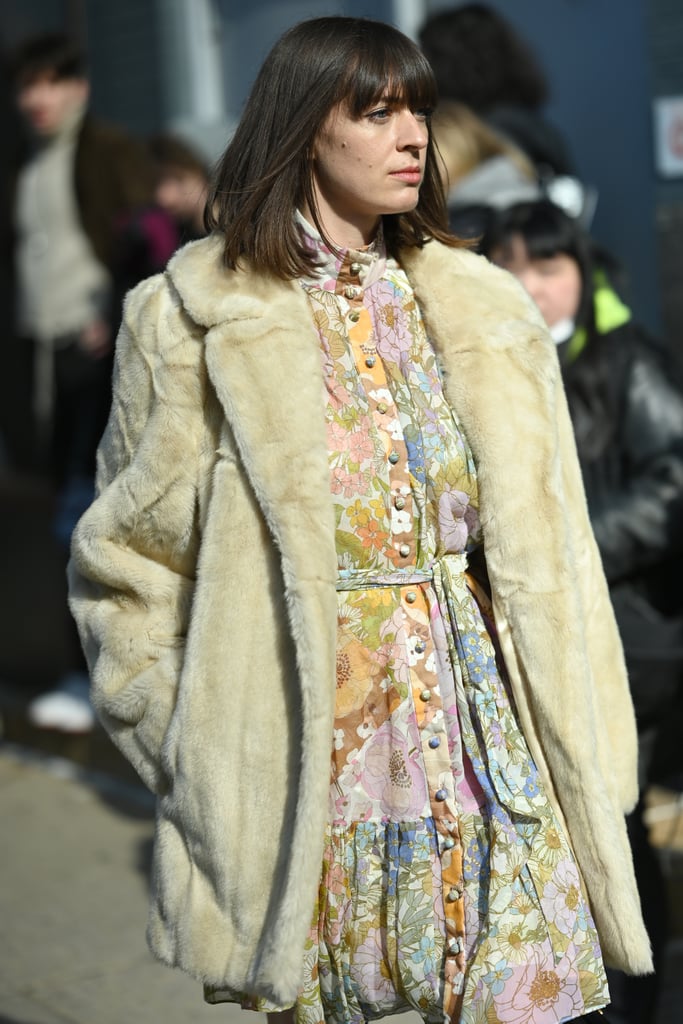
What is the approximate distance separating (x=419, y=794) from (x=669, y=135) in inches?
150

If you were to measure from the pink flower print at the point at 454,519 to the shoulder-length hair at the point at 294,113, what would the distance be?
0.46 meters

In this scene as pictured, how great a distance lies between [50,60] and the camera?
7387mm

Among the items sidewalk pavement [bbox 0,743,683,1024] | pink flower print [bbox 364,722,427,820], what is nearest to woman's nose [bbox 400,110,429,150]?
pink flower print [bbox 364,722,427,820]

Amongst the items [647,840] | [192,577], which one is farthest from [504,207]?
[192,577]

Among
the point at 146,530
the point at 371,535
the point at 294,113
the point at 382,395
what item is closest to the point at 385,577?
the point at 371,535

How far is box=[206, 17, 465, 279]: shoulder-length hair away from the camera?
283cm

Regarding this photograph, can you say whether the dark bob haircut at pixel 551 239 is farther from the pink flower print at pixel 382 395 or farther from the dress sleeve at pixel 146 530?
the dress sleeve at pixel 146 530

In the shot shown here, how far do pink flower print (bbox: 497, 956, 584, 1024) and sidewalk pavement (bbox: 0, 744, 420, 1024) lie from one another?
1533 mm

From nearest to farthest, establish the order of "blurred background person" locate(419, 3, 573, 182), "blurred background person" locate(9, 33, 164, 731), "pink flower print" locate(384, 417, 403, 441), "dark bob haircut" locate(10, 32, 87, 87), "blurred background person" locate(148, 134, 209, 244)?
"pink flower print" locate(384, 417, 403, 441)
"blurred background person" locate(419, 3, 573, 182)
"blurred background person" locate(148, 134, 209, 244)
"blurred background person" locate(9, 33, 164, 731)
"dark bob haircut" locate(10, 32, 87, 87)

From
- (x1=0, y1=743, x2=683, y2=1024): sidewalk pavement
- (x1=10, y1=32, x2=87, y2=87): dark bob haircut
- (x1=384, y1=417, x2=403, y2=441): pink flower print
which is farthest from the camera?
(x1=10, y1=32, x2=87, y2=87): dark bob haircut

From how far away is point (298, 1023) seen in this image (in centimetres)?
289

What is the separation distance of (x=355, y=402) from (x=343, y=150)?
16.7 inches

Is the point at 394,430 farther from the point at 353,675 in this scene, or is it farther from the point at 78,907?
the point at 78,907

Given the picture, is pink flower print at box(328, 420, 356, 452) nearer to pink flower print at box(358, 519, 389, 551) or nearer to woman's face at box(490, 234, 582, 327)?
pink flower print at box(358, 519, 389, 551)
